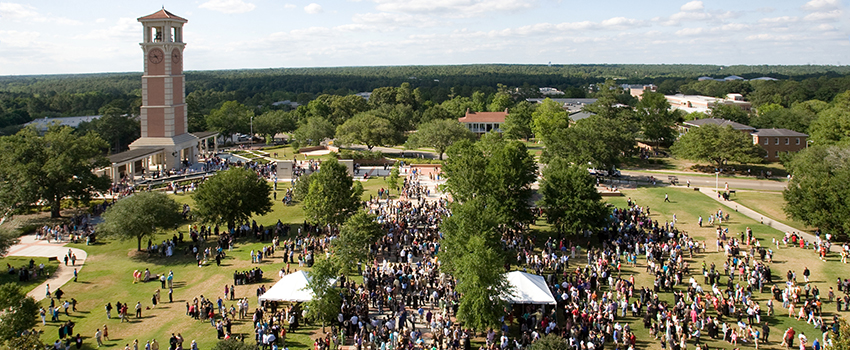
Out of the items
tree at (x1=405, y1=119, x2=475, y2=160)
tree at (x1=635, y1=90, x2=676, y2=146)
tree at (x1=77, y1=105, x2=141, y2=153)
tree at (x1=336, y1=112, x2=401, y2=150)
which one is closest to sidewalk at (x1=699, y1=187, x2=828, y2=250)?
tree at (x1=635, y1=90, x2=676, y2=146)

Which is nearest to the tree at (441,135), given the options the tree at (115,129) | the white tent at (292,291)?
the tree at (115,129)

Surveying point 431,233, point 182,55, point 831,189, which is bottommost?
point 431,233

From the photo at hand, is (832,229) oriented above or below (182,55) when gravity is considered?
below

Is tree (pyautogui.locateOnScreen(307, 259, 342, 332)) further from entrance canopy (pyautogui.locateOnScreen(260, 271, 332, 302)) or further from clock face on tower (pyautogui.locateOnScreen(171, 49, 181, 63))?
clock face on tower (pyautogui.locateOnScreen(171, 49, 181, 63))

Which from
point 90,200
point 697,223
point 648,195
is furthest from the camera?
point 648,195

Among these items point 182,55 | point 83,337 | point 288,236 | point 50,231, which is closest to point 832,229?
point 288,236

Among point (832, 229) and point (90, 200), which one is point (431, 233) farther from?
point (90, 200)

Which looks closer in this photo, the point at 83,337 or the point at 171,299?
Answer: the point at 83,337
